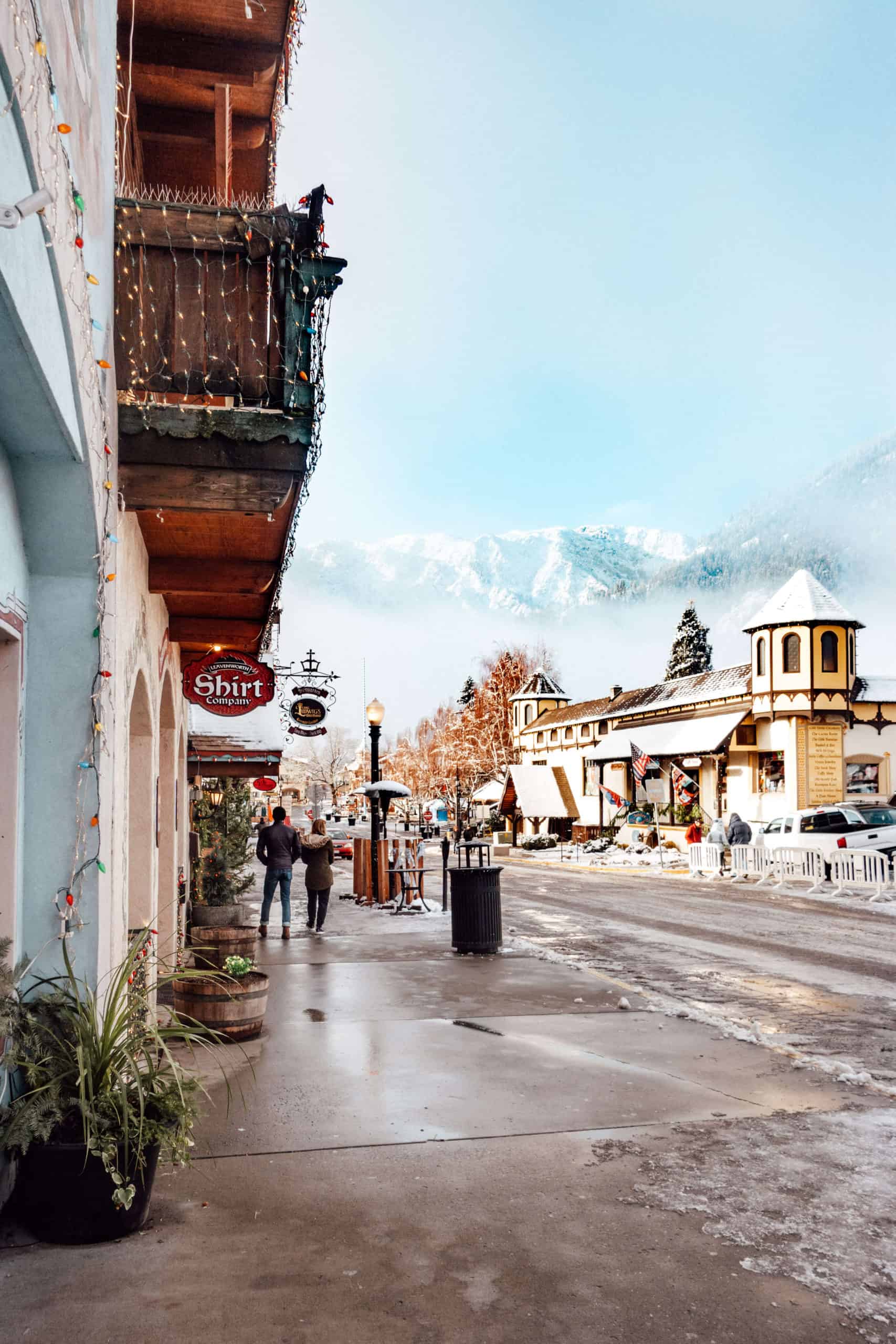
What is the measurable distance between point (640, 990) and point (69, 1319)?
320 inches

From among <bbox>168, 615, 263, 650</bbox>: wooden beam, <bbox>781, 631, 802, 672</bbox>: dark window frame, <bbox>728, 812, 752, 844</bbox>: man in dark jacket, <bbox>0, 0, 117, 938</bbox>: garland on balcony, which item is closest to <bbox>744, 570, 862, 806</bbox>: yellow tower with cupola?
<bbox>781, 631, 802, 672</bbox>: dark window frame

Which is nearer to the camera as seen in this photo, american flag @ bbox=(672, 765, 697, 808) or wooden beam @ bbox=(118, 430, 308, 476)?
wooden beam @ bbox=(118, 430, 308, 476)

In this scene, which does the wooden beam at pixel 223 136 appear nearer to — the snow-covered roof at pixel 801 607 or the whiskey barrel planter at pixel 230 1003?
the whiskey barrel planter at pixel 230 1003

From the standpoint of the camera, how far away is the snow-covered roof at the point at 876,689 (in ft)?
A: 122

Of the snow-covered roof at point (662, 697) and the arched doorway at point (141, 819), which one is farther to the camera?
the snow-covered roof at point (662, 697)

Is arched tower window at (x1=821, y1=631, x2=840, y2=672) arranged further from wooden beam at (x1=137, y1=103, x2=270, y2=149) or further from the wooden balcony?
the wooden balcony

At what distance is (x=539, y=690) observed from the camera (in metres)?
61.9

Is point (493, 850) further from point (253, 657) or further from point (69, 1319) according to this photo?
point (69, 1319)

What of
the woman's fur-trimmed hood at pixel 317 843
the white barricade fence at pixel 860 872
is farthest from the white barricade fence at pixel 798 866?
the woman's fur-trimmed hood at pixel 317 843

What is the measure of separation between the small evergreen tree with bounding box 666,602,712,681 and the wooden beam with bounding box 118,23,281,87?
177 ft

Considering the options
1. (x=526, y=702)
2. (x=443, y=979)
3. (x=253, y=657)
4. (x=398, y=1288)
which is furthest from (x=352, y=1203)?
(x=526, y=702)

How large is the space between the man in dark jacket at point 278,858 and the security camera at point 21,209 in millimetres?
12487

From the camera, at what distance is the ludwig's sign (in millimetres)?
11234

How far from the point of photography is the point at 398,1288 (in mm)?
4113
